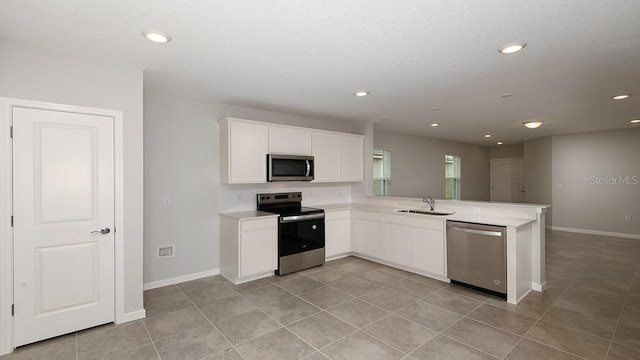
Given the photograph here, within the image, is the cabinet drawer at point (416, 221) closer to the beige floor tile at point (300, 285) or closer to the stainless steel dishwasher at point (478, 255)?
the stainless steel dishwasher at point (478, 255)

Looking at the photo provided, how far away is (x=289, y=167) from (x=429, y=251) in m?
2.25

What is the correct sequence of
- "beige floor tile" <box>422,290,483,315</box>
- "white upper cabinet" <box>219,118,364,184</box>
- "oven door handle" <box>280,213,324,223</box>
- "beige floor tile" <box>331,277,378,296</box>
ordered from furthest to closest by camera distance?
"oven door handle" <box>280,213,324,223</box> < "white upper cabinet" <box>219,118,364,184</box> < "beige floor tile" <box>331,277,378,296</box> < "beige floor tile" <box>422,290,483,315</box>

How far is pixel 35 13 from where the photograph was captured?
195 centimetres

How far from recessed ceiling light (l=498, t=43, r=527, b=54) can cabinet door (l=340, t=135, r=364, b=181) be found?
9.83 feet

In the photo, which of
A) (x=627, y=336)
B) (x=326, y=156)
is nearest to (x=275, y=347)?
(x=627, y=336)

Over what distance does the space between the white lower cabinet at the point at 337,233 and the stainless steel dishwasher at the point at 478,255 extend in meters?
1.71

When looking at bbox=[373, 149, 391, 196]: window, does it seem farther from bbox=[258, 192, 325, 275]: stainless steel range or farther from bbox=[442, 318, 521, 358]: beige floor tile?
bbox=[442, 318, 521, 358]: beige floor tile

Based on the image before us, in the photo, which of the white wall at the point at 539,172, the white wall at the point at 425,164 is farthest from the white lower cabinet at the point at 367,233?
the white wall at the point at 539,172

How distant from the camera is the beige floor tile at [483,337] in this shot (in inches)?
95.0

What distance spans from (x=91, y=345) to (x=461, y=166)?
29.3 ft

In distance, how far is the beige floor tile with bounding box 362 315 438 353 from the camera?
2490 millimetres

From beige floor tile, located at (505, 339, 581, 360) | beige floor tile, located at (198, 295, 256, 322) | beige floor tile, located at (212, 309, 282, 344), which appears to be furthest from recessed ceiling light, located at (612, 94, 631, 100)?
beige floor tile, located at (198, 295, 256, 322)

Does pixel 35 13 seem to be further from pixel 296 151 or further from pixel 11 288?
pixel 296 151

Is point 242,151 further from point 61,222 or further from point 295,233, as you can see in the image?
point 61,222
